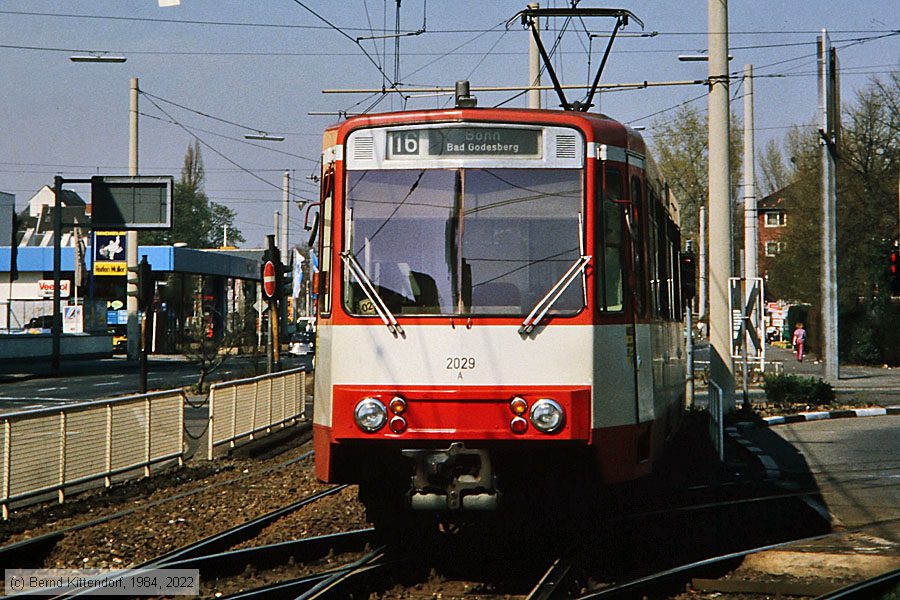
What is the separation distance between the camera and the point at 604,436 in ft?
26.4

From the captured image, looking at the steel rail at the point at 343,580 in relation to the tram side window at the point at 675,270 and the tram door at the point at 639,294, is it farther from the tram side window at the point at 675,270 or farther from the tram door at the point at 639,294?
the tram side window at the point at 675,270

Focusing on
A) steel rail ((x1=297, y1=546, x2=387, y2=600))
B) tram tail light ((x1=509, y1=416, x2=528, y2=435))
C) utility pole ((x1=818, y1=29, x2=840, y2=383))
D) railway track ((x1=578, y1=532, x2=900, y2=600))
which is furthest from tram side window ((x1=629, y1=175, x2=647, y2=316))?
utility pole ((x1=818, y1=29, x2=840, y2=383))

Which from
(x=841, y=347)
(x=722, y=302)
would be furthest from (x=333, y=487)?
(x=841, y=347)

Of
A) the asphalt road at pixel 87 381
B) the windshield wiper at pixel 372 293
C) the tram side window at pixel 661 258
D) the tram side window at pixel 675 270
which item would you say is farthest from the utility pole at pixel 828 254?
the windshield wiper at pixel 372 293

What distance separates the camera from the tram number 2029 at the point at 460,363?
801 cm

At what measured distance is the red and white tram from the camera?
798 cm

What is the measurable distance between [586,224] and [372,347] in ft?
5.45

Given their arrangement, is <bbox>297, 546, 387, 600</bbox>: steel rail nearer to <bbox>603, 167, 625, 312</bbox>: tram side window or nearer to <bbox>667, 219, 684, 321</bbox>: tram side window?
<bbox>603, 167, 625, 312</bbox>: tram side window

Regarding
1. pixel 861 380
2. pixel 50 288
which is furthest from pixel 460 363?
pixel 50 288

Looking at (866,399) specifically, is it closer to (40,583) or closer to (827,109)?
(827,109)

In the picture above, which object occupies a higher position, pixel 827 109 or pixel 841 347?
pixel 827 109

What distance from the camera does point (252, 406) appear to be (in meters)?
19.0

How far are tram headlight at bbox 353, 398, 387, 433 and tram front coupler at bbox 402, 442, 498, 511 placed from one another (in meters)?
0.25

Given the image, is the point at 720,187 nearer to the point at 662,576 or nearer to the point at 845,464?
the point at 845,464
